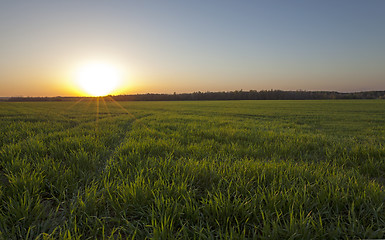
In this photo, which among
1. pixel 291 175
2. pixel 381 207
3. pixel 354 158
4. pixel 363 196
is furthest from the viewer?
pixel 354 158

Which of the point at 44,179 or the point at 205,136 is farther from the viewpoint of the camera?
the point at 205,136

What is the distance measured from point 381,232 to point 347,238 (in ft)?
1.22

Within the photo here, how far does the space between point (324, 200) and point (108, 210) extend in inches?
95.8

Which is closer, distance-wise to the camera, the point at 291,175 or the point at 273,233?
the point at 273,233

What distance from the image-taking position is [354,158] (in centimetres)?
366

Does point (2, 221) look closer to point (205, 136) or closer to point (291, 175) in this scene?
point (291, 175)

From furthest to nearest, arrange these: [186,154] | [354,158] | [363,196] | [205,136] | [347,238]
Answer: [205,136], [186,154], [354,158], [363,196], [347,238]

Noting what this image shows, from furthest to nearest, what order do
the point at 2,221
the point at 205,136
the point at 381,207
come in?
the point at 205,136 → the point at 381,207 → the point at 2,221

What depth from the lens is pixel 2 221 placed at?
1.59 metres

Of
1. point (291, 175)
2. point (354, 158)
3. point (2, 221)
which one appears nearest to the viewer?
point (2, 221)

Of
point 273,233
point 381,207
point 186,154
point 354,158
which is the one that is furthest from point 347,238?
point 354,158

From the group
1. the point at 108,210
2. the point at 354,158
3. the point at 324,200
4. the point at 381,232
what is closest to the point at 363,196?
the point at 324,200

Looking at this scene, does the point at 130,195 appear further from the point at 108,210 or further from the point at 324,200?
the point at 324,200

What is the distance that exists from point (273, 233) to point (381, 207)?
133 cm
